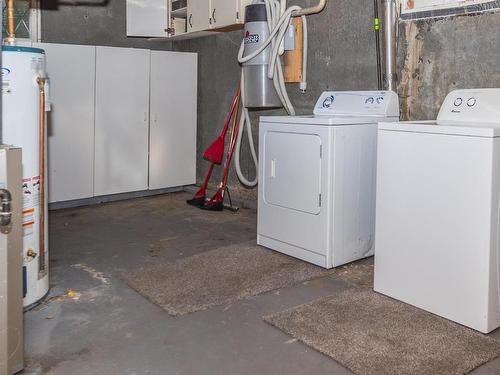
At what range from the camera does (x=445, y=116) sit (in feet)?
8.61

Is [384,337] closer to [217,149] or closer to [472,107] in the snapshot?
[472,107]

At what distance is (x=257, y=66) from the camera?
3900mm

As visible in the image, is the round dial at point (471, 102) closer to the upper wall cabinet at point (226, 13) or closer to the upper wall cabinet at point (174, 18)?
the upper wall cabinet at point (226, 13)

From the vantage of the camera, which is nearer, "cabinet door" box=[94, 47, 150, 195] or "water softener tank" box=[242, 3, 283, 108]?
"water softener tank" box=[242, 3, 283, 108]

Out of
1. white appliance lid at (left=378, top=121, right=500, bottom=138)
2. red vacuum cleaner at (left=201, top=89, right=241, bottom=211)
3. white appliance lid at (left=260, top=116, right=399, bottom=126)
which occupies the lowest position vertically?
red vacuum cleaner at (left=201, top=89, right=241, bottom=211)

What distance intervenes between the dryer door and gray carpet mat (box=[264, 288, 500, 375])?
68 centimetres

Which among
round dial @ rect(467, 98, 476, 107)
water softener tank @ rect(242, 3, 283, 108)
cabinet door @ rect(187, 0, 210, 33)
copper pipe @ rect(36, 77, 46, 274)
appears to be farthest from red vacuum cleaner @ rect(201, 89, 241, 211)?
round dial @ rect(467, 98, 476, 107)

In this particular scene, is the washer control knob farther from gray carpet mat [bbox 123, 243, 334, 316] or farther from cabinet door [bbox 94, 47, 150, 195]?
cabinet door [bbox 94, 47, 150, 195]

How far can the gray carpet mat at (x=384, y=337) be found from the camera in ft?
6.19

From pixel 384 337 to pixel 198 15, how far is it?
3.49 meters

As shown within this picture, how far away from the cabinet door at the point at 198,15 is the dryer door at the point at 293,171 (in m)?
1.80

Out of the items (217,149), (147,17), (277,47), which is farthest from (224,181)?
(147,17)

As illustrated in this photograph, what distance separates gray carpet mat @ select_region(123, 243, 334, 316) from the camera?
2498 mm

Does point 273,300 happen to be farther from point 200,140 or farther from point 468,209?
point 200,140
